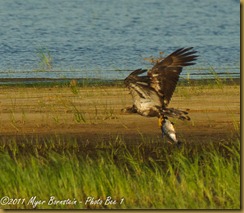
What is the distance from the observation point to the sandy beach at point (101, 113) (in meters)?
14.2

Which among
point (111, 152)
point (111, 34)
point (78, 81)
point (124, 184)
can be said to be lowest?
point (111, 34)

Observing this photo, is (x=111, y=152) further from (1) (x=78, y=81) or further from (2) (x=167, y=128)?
(1) (x=78, y=81)

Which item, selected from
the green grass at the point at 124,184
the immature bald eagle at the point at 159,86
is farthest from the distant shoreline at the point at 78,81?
the green grass at the point at 124,184

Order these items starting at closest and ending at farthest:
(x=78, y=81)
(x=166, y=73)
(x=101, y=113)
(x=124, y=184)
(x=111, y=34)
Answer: (x=124, y=184), (x=166, y=73), (x=101, y=113), (x=78, y=81), (x=111, y=34)

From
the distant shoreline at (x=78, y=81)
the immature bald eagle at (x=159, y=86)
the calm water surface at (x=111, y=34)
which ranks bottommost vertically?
the calm water surface at (x=111, y=34)

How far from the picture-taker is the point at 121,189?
10.1 meters

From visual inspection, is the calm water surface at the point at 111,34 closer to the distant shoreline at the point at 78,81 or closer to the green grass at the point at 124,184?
the distant shoreline at the point at 78,81

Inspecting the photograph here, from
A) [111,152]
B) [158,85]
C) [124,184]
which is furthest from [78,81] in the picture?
[124,184]

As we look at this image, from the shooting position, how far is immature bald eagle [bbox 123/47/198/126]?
39.7ft

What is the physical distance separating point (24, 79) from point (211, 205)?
12.4 metres

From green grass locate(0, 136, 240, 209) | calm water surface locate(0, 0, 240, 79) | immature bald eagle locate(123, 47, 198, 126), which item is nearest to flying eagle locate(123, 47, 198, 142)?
immature bald eagle locate(123, 47, 198, 126)

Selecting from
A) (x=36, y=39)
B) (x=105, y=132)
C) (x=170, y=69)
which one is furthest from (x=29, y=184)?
(x=36, y=39)

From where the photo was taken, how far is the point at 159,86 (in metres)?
12.2

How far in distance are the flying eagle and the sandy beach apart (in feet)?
4.08
